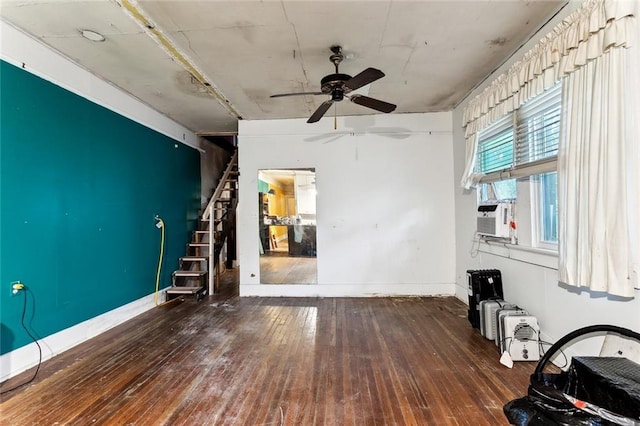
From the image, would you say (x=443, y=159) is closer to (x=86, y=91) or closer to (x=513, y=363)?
(x=513, y=363)

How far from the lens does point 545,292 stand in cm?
292

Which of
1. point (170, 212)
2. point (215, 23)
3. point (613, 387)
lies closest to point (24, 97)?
point (215, 23)

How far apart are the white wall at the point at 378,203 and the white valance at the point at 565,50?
166 cm

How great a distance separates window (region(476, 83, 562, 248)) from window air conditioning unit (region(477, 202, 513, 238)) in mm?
173

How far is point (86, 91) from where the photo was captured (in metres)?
3.54

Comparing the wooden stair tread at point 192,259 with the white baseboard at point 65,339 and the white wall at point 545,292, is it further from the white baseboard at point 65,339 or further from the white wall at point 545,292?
the white wall at point 545,292

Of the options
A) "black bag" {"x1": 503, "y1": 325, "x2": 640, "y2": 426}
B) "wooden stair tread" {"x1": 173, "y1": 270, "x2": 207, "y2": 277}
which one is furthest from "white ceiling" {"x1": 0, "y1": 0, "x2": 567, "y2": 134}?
"wooden stair tread" {"x1": 173, "y1": 270, "x2": 207, "y2": 277}

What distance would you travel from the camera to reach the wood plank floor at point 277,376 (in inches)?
83.6

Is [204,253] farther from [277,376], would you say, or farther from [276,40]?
[276,40]

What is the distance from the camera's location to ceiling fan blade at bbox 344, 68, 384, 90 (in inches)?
100

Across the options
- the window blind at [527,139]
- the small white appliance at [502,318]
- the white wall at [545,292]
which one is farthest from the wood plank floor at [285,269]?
the window blind at [527,139]

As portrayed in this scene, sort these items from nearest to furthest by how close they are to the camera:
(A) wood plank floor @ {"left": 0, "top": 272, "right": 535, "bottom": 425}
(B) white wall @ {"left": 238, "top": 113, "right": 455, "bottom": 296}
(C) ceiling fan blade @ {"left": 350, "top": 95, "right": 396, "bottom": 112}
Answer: (A) wood plank floor @ {"left": 0, "top": 272, "right": 535, "bottom": 425}, (C) ceiling fan blade @ {"left": 350, "top": 95, "right": 396, "bottom": 112}, (B) white wall @ {"left": 238, "top": 113, "right": 455, "bottom": 296}

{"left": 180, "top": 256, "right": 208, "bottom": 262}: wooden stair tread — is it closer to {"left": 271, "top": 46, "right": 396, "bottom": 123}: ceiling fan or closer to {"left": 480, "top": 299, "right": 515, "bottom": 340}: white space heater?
{"left": 271, "top": 46, "right": 396, "bottom": 123}: ceiling fan

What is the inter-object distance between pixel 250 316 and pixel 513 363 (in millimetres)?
3110
